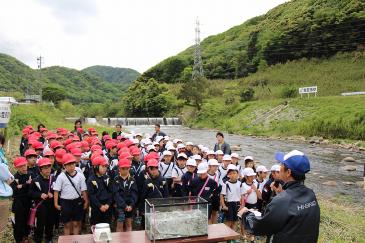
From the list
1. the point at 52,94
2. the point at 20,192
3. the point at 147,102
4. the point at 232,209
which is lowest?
the point at 232,209

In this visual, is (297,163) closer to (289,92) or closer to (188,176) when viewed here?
(188,176)

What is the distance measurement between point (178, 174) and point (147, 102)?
52.1m

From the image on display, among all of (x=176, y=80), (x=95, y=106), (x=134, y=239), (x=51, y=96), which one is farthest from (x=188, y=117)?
(x=134, y=239)

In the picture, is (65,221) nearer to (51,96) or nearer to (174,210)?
(174,210)

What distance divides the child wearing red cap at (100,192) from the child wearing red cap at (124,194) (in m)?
0.18

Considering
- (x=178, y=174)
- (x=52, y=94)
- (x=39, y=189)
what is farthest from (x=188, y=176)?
(x=52, y=94)

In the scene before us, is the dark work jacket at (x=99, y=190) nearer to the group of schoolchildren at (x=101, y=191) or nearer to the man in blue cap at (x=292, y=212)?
the group of schoolchildren at (x=101, y=191)

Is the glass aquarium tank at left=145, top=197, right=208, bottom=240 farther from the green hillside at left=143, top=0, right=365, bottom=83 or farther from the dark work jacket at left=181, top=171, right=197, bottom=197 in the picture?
the green hillside at left=143, top=0, right=365, bottom=83

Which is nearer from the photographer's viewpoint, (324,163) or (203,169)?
(203,169)

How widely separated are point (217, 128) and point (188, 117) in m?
9.48

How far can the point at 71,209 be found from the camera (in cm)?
604

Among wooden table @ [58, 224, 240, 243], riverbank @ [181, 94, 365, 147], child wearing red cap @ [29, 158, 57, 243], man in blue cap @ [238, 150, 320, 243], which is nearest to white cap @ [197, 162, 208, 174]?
wooden table @ [58, 224, 240, 243]

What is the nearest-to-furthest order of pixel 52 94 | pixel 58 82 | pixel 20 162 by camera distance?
1. pixel 20 162
2. pixel 52 94
3. pixel 58 82

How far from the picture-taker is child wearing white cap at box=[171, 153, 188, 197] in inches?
283
